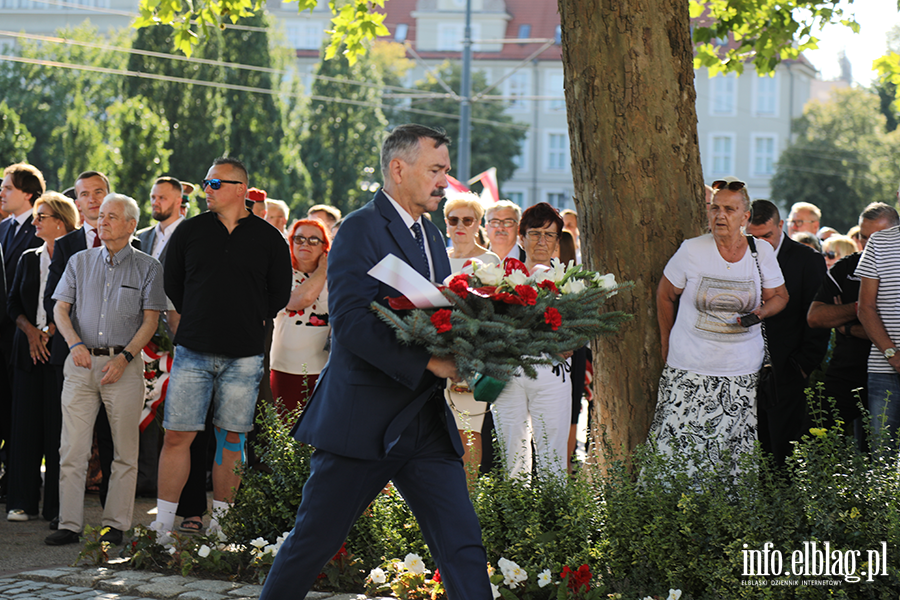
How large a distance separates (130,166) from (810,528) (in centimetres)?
3373

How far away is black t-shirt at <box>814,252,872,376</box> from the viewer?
7.04 m

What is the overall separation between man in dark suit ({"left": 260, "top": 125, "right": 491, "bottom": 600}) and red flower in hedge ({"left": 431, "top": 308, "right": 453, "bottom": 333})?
0.60 feet

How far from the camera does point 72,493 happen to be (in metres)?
6.68

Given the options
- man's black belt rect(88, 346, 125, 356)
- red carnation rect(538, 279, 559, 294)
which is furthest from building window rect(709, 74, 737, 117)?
red carnation rect(538, 279, 559, 294)

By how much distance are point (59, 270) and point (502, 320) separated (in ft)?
15.3

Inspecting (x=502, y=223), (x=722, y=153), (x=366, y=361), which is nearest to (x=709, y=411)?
(x=502, y=223)

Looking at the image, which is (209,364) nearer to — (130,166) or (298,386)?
(298,386)

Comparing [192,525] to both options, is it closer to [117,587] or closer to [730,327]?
[117,587]

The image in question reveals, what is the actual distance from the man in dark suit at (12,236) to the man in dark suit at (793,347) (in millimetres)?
5726

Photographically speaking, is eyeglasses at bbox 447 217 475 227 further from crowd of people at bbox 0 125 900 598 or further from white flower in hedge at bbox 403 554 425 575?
white flower in hedge at bbox 403 554 425 575

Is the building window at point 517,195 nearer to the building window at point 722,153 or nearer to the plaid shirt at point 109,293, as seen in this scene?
the building window at point 722,153

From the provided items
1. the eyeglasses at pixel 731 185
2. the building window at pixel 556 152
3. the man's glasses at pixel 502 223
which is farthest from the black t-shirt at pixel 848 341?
the building window at pixel 556 152

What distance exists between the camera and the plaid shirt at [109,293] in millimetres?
6719

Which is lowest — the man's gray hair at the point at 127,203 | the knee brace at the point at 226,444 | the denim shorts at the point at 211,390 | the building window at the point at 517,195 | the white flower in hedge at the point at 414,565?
the white flower in hedge at the point at 414,565
